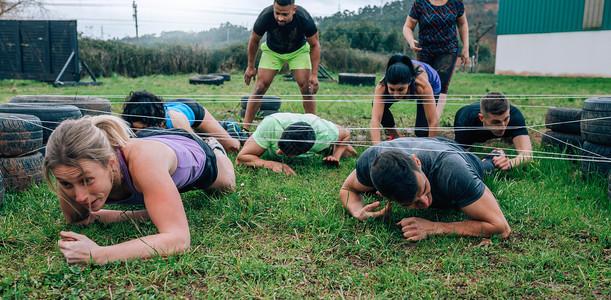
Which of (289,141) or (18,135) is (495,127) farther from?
(18,135)

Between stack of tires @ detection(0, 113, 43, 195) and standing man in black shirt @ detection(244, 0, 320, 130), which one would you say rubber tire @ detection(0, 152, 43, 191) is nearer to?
stack of tires @ detection(0, 113, 43, 195)

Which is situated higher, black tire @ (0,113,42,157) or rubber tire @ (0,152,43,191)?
black tire @ (0,113,42,157)

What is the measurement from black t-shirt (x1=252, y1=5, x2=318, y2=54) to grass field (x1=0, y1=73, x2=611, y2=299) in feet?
8.50

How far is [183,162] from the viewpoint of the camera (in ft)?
8.94

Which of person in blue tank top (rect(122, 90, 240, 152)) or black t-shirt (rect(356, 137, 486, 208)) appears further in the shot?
person in blue tank top (rect(122, 90, 240, 152))

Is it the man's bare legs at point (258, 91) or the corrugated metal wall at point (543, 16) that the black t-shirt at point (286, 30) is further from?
the corrugated metal wall at point (543, 16)

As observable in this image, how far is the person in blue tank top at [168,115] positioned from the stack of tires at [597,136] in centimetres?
345

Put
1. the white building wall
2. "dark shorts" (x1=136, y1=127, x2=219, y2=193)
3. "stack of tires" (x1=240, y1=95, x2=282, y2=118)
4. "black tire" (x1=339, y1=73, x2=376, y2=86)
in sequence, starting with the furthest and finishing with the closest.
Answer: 1. the white building wall
2. "black tire" (x1=339, y1=73, x2=376, y2=86)
3. "stack of tires" (x1=240, y1=95, x2=282, y2=118)
4. "dark shorts" (x1=136, y1=127, x2=219, y2=193)

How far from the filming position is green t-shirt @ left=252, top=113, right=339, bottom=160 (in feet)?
14.1

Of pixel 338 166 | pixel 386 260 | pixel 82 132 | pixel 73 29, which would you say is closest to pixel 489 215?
pixel 386 260

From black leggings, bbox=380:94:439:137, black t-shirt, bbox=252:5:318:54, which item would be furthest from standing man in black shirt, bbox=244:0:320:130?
black leggings, bbox=380:94:439:137

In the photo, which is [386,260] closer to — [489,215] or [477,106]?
[489,215]

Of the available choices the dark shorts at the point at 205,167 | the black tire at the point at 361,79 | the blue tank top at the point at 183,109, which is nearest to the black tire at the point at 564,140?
the dark shorts at the point at 205,167

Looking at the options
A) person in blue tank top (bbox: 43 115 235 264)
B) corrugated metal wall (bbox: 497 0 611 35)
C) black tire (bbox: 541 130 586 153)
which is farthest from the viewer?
corrugated metal wall (bbox: 497 0 611 35)
